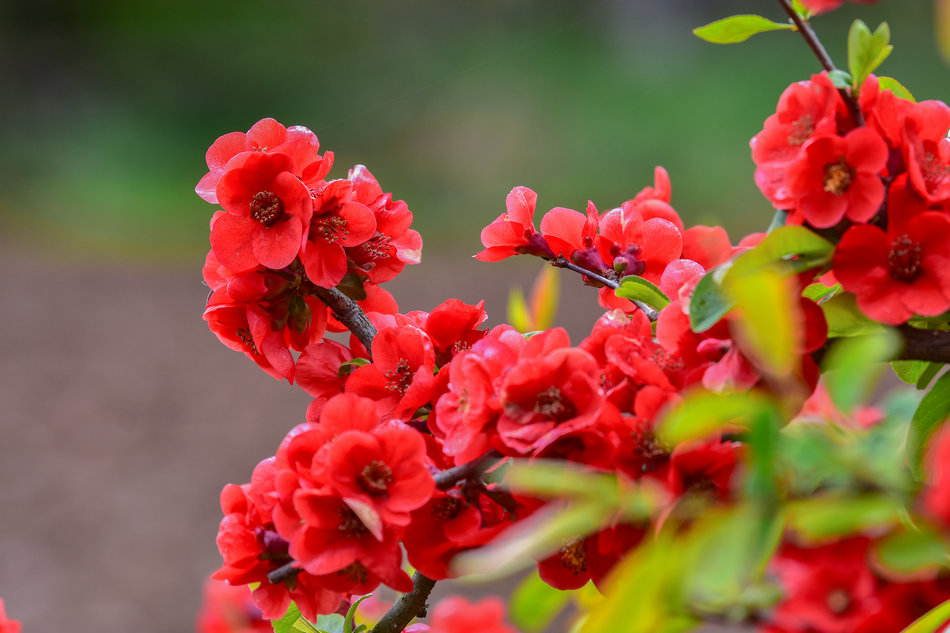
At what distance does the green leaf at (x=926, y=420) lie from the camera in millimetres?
437

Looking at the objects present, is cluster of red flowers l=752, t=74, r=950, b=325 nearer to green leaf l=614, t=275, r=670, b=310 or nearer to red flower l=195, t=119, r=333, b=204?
green leaf l=614, t=275, r=670, b=310

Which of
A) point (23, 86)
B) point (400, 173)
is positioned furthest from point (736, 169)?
point (23, 86)

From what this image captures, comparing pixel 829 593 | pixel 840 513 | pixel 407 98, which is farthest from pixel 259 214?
pixel 407 98

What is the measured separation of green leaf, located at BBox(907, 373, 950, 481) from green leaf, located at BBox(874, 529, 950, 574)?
164 millimetres

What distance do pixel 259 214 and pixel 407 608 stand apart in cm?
23

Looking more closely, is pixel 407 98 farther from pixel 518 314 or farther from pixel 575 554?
pixel 575 554

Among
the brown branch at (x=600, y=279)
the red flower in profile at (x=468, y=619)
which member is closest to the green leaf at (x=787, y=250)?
the brown branch at (x=600, y=279)

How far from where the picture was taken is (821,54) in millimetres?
432

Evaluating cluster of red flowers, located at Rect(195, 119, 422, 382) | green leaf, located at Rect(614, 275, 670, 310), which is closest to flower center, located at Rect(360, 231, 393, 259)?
cluster of red flowers, located at Rect(195, 119, 422, 382)

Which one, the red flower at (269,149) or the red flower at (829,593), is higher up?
the red flower at (269,149)

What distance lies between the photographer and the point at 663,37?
559 cm

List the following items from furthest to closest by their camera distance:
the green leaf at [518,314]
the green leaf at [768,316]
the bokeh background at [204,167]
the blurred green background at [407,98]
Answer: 1. the blurred green background at [407,98]
2. the bokeh background at [204,167]
3. the green leaf at [518,314]
4. the green leaf at [768,316]

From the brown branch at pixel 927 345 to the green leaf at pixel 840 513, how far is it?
0.13 metres

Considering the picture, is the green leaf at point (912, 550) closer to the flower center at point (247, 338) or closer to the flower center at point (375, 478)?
the flower center at point (375, 478)
